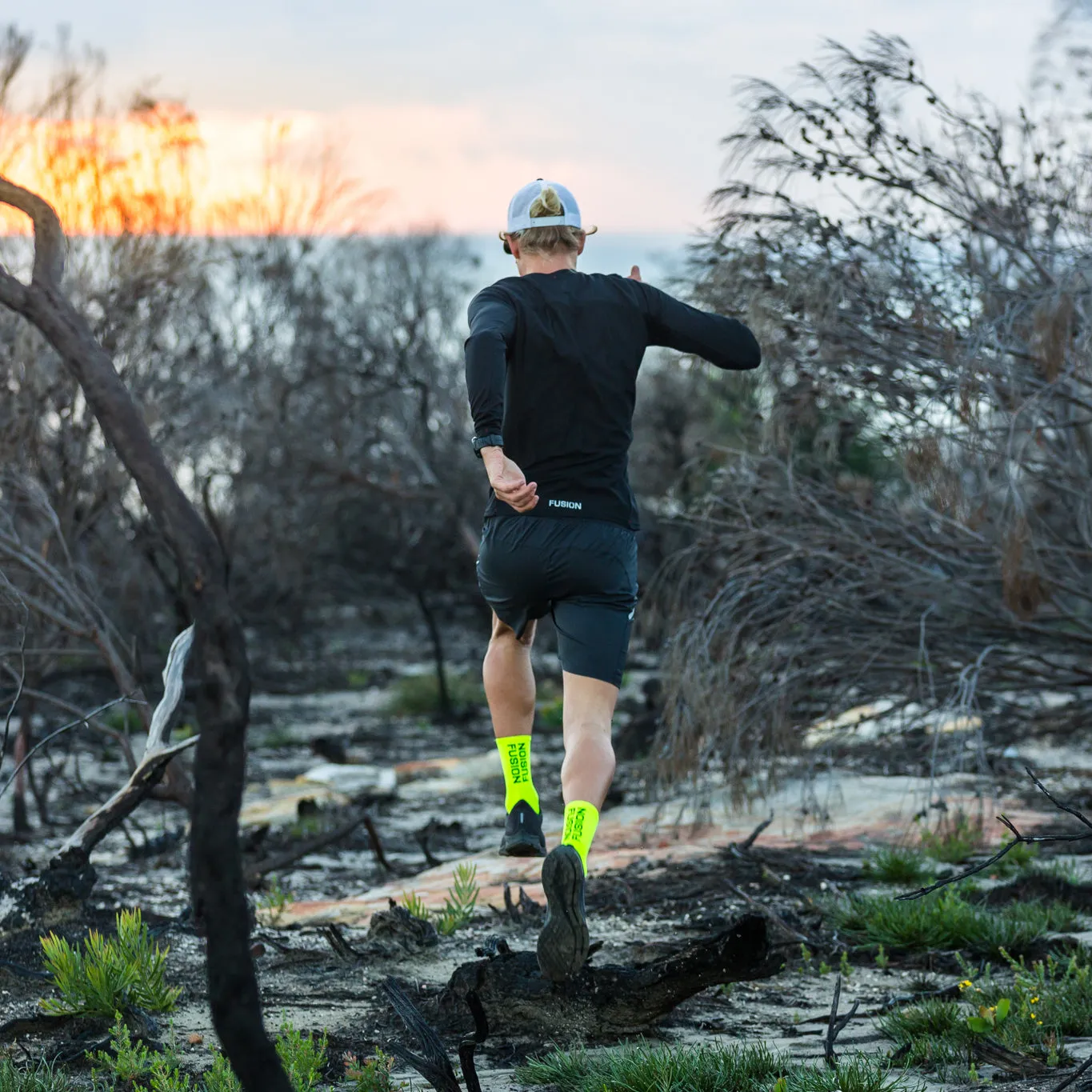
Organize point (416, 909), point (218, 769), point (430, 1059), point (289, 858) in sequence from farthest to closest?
point (289, 858), point (416, 909), point (430, 1059), point (218, 769)

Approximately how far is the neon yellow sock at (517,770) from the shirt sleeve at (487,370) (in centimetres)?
104

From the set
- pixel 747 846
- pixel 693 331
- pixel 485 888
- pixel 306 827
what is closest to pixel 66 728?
pixel 693 331

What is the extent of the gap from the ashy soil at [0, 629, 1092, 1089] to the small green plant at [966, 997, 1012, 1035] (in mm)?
118

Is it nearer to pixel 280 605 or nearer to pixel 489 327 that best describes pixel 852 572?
pixel 489 327

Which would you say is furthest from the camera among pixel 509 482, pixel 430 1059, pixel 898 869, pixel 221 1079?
pixel 898 869

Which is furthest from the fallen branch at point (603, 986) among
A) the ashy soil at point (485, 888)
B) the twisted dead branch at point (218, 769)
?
the twisted dead branch at point (218, 769)

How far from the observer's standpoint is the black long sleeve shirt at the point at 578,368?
404 centimetres

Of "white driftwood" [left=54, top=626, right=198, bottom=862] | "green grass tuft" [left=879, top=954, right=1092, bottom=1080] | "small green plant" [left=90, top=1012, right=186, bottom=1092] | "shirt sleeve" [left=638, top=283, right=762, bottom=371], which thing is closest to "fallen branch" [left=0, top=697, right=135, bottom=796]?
"white driftwood" [left=54, top=626, right=198, bottom=862]

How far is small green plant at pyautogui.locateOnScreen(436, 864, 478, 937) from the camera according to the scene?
17.9ft

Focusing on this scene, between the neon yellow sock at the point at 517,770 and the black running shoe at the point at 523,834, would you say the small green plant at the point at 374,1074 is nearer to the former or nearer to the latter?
the black running shoe at the point at 523,834

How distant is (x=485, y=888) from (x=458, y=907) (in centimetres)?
117

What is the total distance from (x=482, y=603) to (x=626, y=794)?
9.46 meters

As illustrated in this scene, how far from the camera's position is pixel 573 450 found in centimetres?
407

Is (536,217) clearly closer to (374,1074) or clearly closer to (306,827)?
(374,1074)
